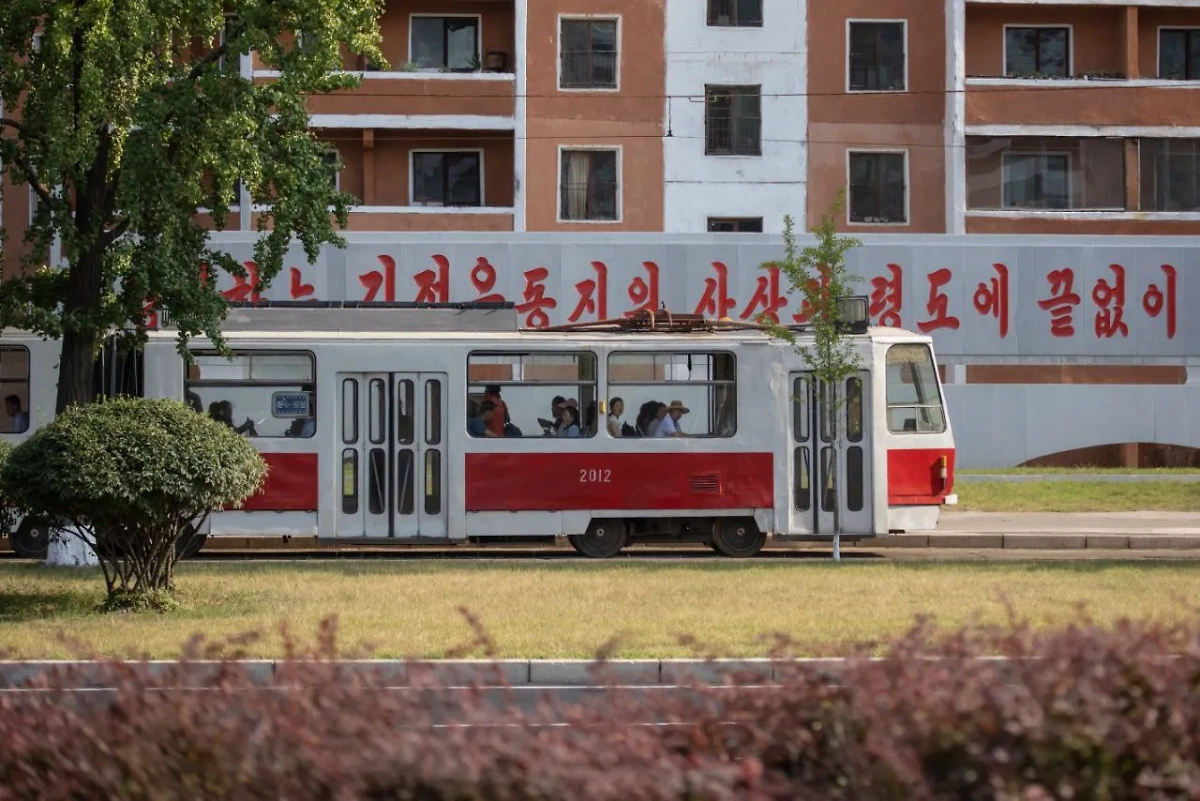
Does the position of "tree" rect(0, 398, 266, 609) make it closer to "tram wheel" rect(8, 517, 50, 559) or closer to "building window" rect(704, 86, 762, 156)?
"tram wheel" rect(8, 517, 50, 559)

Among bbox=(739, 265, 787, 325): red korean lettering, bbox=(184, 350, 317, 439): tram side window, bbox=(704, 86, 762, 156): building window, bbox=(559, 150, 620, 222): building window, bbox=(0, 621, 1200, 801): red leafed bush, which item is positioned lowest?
bbox=(0, 621, 1200, 801): red leafed bush

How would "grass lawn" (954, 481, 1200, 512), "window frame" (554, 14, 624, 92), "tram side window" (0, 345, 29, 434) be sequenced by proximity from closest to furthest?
"tram side window" (0, 345, 29, 434), "grass lawn" (954, 481, 1200, 512), "window frame" (554, 14, 624, 92)

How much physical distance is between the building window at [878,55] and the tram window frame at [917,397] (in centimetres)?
1566

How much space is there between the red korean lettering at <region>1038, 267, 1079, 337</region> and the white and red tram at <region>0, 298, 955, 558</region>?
521 inches

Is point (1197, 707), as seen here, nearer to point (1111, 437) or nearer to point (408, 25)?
point (1111, 437)

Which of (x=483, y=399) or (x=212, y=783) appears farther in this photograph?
(x=483, y=399)

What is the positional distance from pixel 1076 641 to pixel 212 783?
105 inches

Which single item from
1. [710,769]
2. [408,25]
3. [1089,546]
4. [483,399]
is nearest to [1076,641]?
[710,769]

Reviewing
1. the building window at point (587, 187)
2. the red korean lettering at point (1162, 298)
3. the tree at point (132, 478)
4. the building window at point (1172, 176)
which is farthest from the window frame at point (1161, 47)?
the tree at point (132, 478)

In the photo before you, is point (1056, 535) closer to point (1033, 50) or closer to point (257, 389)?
point (257, 389)

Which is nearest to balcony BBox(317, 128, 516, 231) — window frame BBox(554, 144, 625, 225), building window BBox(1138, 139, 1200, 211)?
window frame BBox(554, 144, 625, 225)

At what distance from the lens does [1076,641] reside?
5.09 meters

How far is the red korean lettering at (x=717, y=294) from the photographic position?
3269 cm

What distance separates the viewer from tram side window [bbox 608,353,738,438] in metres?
21.1
